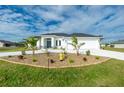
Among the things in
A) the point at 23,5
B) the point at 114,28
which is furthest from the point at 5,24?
the point at 114,28

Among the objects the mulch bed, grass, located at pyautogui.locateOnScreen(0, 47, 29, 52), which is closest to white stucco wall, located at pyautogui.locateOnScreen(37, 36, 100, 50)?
the mulch bed

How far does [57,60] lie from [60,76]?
141cm

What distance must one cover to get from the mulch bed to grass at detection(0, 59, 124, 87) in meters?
0.42

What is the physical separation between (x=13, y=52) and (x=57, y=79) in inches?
125

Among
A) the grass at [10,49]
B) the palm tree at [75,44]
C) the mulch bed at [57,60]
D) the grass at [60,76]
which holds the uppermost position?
the palm tree at [75,44]

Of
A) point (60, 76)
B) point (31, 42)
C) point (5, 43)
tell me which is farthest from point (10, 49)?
point (60, 76)

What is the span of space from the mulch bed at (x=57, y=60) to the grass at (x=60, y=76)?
0.42m

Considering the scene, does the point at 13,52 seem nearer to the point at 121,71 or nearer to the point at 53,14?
the point at 53,14

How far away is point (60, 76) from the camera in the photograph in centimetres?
745

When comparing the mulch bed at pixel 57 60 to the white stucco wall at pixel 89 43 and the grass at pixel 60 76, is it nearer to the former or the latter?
the grass at pixel 60 76

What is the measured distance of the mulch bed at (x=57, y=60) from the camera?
8312 millimetres

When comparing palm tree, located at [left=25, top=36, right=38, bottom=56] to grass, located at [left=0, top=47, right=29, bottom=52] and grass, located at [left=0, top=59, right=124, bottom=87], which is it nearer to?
grass, located at [left=0, top=47, right=29, bottom=52]

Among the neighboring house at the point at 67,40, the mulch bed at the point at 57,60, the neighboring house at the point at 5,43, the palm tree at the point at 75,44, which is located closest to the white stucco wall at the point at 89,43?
the neighboring house at the point at 67,40

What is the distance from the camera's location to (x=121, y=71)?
7875 mm
